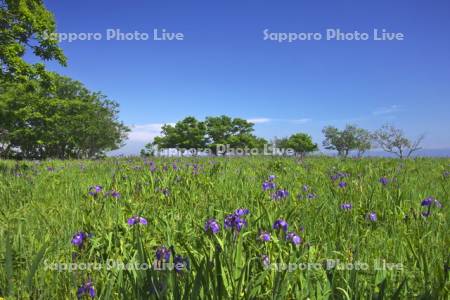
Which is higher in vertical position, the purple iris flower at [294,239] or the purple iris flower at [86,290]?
the purple iris flower at [294,239]

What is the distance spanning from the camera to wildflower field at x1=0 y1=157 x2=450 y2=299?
1906 millimetres

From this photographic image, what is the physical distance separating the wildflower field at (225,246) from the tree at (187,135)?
317 ft

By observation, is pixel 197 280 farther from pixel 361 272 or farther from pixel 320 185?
pixel 320 185

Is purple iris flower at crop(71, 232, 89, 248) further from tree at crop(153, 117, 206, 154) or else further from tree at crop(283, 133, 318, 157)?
tree at crop(283, 133, 318, 157)

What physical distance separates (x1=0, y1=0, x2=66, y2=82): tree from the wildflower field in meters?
7.33

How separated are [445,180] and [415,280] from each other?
16.4 ft

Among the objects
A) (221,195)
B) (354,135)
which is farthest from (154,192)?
(354,135)

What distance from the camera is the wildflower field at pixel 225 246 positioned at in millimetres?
1906

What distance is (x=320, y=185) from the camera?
17.6 ft

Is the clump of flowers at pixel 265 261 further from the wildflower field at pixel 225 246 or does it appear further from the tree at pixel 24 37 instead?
the tree at pixel 24 37

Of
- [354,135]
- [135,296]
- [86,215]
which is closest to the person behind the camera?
[135,296]

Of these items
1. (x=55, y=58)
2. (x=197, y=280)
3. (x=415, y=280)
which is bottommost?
(x=415, y=280)

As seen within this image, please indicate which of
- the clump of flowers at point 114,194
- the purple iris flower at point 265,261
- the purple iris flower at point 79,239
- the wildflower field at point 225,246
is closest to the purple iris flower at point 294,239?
the wildflower field at point 225,246

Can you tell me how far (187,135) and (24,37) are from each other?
303ft
